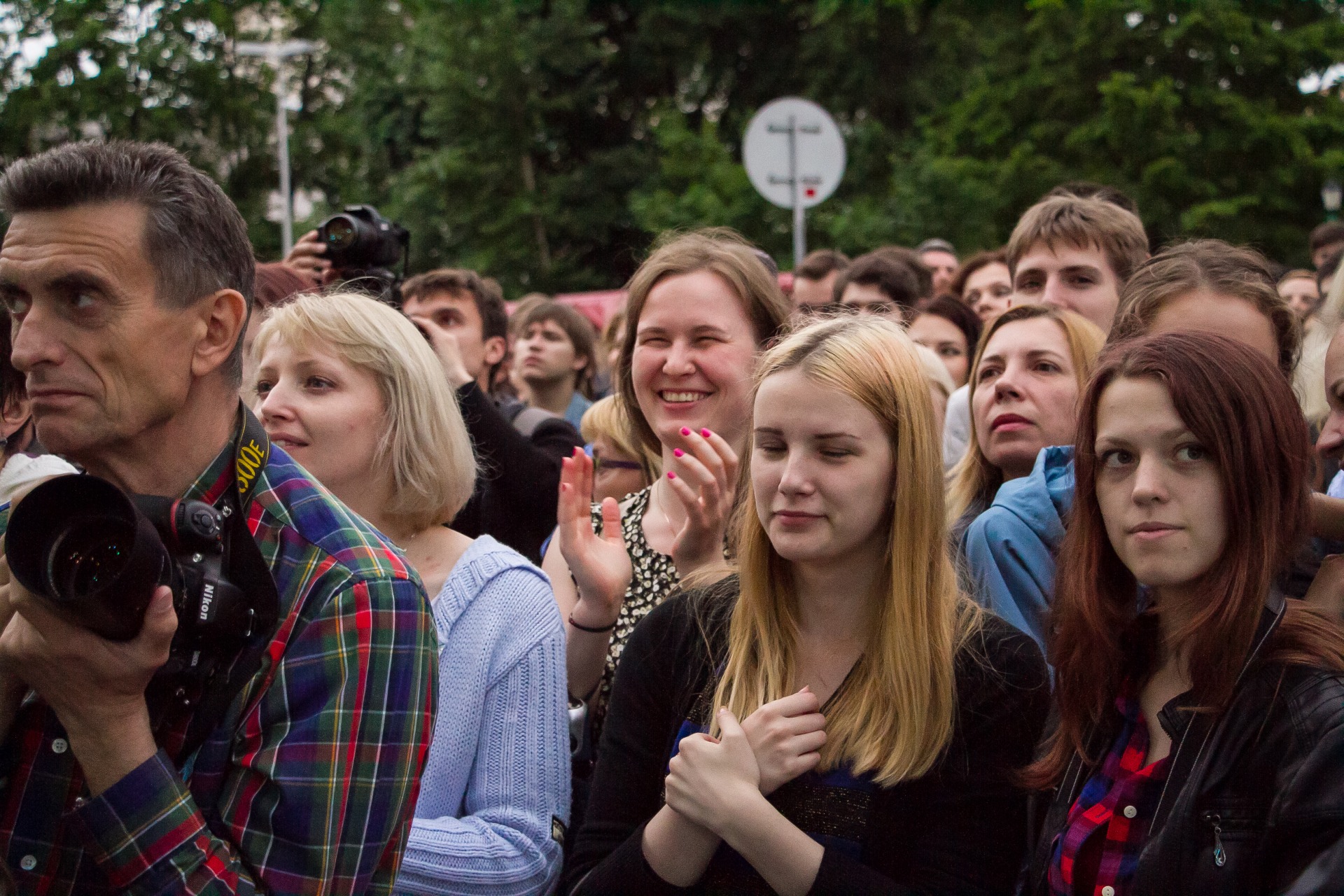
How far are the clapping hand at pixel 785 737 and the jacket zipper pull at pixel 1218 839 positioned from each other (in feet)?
2.05

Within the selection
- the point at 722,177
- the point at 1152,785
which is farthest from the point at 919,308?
the point at 722,177

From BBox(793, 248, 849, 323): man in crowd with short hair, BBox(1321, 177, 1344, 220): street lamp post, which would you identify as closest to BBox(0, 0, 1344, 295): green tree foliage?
BBox(1321, 177, 1344, 220): street lamp post

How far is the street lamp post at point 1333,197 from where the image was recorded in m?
16.0

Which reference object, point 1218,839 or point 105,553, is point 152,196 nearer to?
point 105,553

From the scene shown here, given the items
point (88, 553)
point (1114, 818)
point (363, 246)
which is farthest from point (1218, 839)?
point (363, 246)

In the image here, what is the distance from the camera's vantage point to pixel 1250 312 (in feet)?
10.9

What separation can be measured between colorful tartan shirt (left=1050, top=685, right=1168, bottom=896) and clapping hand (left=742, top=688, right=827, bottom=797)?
44cm

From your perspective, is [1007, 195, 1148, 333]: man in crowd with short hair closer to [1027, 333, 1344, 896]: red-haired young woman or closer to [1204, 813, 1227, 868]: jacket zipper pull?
[1027, 333, 1344, 896]: red-haired young woman

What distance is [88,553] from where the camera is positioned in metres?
1.70

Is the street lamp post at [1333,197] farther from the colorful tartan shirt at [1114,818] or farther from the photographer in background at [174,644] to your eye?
the photographer in background at [174,644]

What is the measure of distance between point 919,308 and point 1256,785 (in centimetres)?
386

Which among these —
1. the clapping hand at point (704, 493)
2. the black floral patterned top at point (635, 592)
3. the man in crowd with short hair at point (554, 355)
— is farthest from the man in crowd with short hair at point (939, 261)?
the clapping hand at point (704, 493)

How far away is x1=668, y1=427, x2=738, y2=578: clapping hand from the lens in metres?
3.16

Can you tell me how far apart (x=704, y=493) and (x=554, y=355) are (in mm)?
3935
